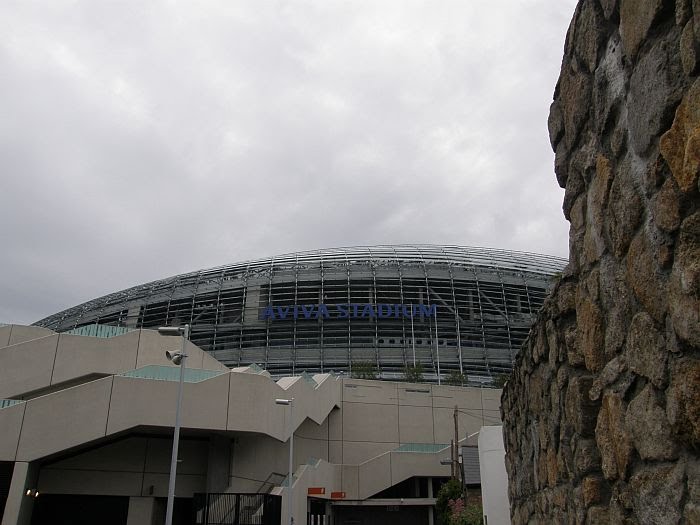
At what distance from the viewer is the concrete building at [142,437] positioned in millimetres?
23078

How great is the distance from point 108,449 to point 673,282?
1147 inches

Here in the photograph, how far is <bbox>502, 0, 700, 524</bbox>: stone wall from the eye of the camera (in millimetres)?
2127

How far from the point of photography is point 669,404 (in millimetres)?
2238

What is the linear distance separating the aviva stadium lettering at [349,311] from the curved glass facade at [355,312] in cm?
9

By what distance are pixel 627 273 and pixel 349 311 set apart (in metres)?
48.6

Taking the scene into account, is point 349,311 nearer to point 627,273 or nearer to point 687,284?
point 627,273

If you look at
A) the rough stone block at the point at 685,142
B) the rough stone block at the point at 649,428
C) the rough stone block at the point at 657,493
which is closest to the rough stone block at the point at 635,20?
the rough stone block at the point at 685,142

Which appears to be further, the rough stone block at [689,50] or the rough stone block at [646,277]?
the rough stone block at [646,277]

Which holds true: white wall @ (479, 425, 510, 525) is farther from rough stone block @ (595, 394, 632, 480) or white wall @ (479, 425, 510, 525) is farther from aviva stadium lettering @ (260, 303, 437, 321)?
aviva stadium lettering @ (260, 303, 437, 321)

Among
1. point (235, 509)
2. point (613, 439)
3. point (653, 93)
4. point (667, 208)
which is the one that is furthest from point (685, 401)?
point (235, 509)

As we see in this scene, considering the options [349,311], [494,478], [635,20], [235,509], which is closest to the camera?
[635,20]

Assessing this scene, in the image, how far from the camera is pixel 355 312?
51.1 m

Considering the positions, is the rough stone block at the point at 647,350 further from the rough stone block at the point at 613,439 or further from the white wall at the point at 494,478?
the white wall at the point at 494,478

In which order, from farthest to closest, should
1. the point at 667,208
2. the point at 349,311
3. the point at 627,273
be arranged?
1. the point at 349,311
2. the point at 627,273
3. the point at 667,208
